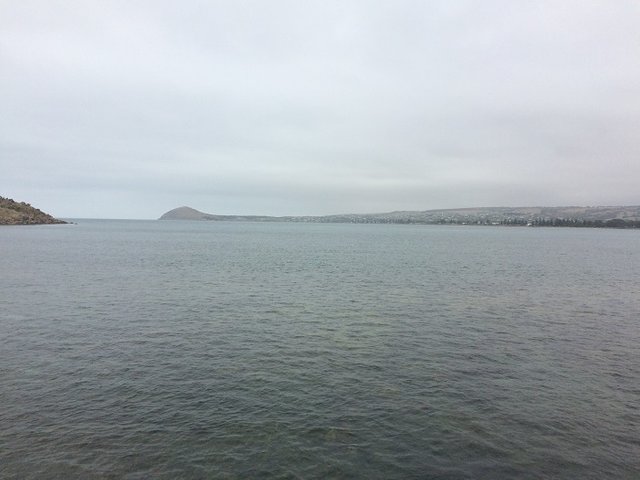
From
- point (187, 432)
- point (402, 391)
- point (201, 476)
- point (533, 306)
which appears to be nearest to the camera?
point (201, 476)

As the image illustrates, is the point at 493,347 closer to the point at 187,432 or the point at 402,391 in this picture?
the point at 402,391

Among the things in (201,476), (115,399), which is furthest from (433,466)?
(115,399)

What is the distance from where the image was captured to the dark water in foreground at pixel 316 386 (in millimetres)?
16500

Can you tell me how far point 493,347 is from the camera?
3023cm

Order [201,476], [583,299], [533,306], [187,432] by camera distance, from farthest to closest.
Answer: [583,299] < [533,306] < [187,432] < [201,476]

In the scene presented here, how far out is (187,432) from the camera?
59.7 feet

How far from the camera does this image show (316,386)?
23.0 metres

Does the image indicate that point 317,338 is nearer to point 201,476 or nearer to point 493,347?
point 493,347

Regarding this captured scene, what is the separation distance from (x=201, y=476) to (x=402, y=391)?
11450 mm

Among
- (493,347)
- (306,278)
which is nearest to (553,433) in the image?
(493,347)

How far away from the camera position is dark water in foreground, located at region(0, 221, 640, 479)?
650 inches

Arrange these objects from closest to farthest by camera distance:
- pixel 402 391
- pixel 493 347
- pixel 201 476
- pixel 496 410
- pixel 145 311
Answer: pixel 201 476 → pixel 496 410 → pixel 402 391 → pixel 493 347 → pixel 145 311

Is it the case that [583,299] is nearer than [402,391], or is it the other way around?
[402,391]

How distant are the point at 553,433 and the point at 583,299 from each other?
37109 millimetres
